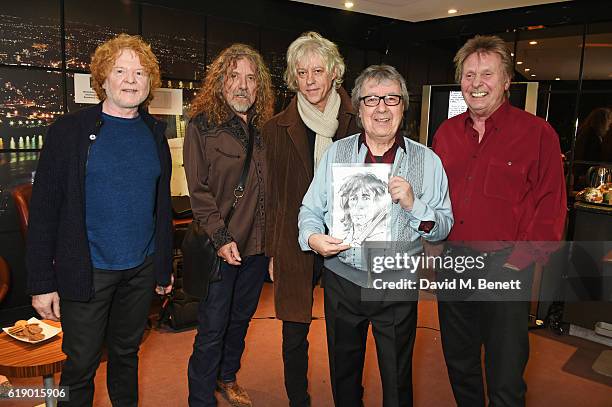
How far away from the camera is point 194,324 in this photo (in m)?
4.03

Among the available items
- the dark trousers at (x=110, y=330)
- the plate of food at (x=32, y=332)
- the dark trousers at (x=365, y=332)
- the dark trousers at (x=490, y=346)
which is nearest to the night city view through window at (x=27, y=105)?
the plate of food at (x=32, y=332)

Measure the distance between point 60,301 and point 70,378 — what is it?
332mm

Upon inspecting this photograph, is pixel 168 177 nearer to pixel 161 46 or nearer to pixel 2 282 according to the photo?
pixel 2 282

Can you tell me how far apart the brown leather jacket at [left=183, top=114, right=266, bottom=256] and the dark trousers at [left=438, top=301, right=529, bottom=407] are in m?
1.00

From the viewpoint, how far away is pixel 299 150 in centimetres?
228

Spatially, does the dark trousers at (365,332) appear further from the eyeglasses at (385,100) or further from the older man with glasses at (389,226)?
the eyeglasses at (385,100)

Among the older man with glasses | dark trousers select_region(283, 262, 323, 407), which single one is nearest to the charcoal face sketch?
the older man with glasses

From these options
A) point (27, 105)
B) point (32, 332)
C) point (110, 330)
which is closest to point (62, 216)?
point (110, 330)

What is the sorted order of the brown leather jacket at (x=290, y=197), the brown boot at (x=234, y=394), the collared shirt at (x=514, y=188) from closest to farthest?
the collared shirt at (x=514, y=188), the brown leather jacket at (x=290, y=197), the brown boot at (x=234, y=394)

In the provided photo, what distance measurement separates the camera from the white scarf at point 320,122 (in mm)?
2250

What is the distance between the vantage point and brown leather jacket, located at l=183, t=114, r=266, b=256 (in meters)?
2.33

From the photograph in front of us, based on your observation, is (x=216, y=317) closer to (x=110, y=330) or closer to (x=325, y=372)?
(x=110, y=330)

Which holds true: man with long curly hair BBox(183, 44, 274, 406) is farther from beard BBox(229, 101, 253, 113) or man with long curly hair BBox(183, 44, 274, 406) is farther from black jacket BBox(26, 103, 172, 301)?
black jacket BBox(26, 103, 172, 301)

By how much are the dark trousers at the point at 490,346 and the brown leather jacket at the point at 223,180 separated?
3.27 ft
